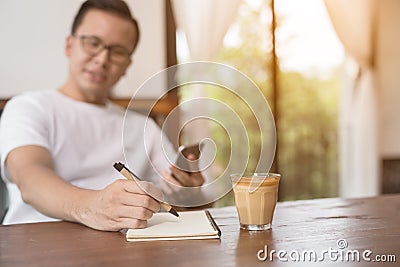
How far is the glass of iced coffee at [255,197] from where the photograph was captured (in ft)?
3.55

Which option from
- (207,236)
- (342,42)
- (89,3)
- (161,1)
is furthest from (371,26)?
(207,236)

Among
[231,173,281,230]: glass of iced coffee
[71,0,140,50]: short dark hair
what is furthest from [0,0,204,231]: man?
[231,173,281,230]: glass of iced coffee

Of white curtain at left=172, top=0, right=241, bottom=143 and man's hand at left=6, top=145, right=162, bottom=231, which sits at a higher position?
white curtain at left=172, top=0, right=241, bottom=143

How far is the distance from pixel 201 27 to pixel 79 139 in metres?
1.59

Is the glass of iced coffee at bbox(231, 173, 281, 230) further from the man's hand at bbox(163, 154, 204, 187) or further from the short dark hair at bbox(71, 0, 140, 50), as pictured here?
the short dark hair at bbox(71, 0, 140, 50)

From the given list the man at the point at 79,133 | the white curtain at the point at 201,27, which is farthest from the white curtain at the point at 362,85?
the man at the point at 79,133

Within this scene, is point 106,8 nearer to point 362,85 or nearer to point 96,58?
point 96,58

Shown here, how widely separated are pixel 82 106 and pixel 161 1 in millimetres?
1278

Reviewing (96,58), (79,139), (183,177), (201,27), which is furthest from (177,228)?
(201,27)

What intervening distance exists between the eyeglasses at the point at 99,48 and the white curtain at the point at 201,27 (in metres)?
1.13

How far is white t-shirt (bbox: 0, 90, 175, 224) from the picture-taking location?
1.62 meters

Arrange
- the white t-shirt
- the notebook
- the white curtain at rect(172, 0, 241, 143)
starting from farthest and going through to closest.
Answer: the white curtain at rect(172, 0, 241, 143) → the white t-shirt → the notebook

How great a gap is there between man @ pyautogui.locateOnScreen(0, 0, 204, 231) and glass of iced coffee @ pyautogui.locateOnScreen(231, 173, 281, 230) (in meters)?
0.36

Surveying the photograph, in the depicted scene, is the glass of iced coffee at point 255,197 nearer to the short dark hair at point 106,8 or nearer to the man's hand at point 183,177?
the man's hand at point 183,177
